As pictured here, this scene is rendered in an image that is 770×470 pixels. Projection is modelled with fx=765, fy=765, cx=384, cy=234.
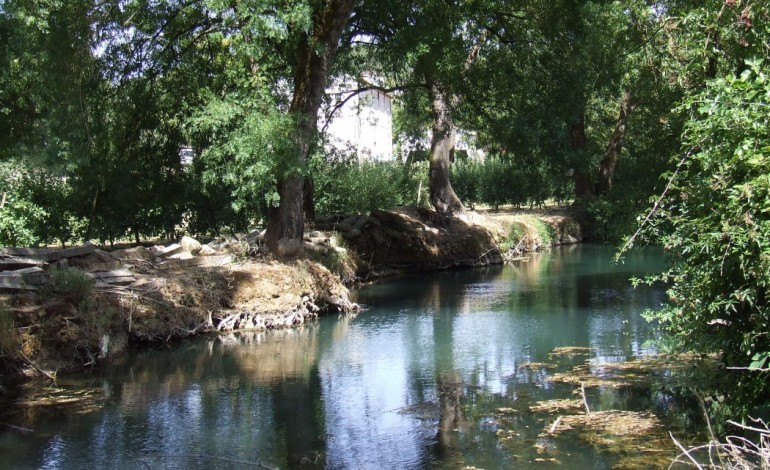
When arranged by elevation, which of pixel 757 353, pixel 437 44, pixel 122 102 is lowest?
pixel 757 353

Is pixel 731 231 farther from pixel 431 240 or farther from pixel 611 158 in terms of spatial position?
pixel 611 158

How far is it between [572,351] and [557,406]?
3020 mm

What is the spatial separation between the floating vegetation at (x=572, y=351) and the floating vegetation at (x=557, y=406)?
2559 millimetres

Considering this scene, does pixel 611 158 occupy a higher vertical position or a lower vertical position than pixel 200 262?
higher

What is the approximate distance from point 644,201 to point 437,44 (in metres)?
6.28

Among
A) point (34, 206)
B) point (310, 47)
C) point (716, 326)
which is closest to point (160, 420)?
point (716, 326)

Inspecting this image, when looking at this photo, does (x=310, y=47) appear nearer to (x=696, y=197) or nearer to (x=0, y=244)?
(x=0, y=244)

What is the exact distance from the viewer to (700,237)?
249 inches

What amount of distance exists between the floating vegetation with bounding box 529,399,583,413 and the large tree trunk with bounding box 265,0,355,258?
6.80 meters

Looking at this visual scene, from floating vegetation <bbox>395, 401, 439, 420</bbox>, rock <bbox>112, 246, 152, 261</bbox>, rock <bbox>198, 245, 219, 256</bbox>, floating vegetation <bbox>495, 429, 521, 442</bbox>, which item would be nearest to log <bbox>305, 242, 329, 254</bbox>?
rock <bbox>198, 245, 219, 256</bbox>

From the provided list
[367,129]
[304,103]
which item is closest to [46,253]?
[304,103]

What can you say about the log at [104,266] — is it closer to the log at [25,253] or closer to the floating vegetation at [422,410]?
the log at [25,253]

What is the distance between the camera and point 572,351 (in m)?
11.7

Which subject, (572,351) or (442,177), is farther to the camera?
(442,177)
